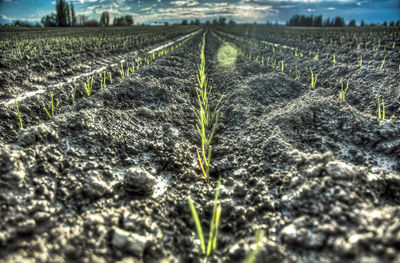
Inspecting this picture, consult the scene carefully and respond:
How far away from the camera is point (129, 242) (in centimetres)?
96

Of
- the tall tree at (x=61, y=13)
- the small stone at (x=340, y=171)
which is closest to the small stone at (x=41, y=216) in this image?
the small stone at (x=340, y=171)

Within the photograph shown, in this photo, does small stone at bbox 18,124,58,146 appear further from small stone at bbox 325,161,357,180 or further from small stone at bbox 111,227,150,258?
small stone at bbox 325,161,357,180

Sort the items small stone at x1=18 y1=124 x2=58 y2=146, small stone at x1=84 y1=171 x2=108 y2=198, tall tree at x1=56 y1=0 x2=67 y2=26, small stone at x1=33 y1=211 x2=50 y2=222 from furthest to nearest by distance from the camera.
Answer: tall tree at x1=56 y1=0 x2=67 y2=26
small stone at x1=18 y1=124 x2=58 y2=146
small stone at x1=84 y1=171 x2=108 y2=198
small stone at x1=33 y1=211 x2=50 y2=222

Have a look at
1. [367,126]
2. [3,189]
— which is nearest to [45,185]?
[3,189]

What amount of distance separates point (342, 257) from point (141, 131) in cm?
159

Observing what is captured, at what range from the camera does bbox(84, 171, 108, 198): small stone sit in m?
1.24

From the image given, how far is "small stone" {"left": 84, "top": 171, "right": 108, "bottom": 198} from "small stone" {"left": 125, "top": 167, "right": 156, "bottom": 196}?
13 centimetres

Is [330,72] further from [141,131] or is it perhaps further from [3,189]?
[3,189]

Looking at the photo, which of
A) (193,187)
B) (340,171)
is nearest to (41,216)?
(193,187)

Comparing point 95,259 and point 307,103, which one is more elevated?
point 307,103

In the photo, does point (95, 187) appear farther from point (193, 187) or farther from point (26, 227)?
point (193, 187)

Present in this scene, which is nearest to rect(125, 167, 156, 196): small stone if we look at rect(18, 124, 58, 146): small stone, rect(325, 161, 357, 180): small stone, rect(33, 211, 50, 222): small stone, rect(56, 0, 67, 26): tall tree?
rect(33, 211, 50, 222): small stone

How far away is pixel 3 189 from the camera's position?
1.08 metres

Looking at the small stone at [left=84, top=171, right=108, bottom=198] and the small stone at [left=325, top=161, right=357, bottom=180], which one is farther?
the small stone at [left=84, top=171, right=108, bottom=198]
